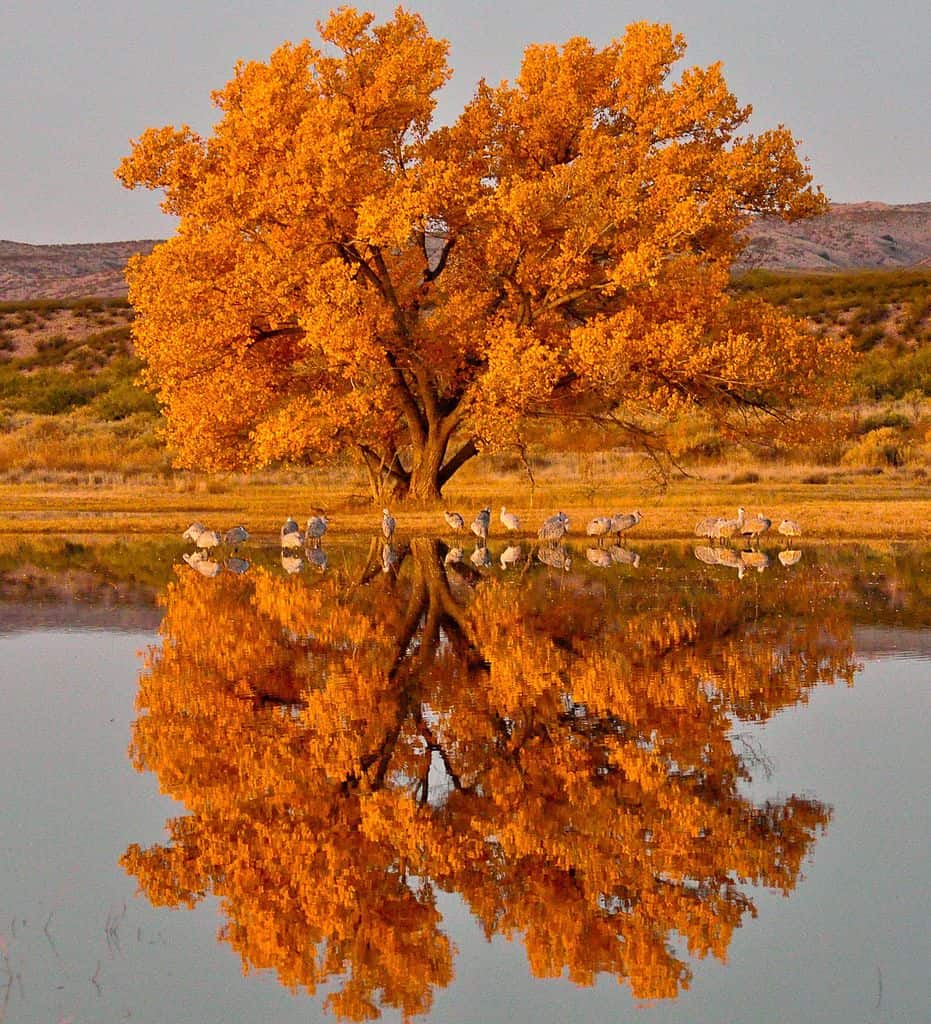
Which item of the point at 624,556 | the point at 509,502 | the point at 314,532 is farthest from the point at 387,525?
the point at 509,502

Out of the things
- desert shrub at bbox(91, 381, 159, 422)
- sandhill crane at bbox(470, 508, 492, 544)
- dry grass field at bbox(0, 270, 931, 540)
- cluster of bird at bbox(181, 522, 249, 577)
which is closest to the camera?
cluster of bird at bbox(181, 522, 249, 577)

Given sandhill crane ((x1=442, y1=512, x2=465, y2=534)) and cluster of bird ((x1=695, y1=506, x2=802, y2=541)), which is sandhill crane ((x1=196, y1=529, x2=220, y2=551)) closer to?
sandhill crane ((x1=442, y1=512, x2=465, y2=534))

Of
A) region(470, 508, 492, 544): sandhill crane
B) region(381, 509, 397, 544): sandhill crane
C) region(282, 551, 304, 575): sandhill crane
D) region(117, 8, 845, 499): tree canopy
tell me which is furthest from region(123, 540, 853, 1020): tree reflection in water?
region(117, 8, 845, 499): tree canopy

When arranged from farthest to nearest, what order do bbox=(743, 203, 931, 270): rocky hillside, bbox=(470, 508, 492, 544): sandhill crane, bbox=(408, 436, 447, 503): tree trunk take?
bbox=(743, 203, 931, 270): rocky hillside, bbox=(408, 436, 447, 503): tree trunk, bbox=(470, 508, 492, 544): sandhill crane

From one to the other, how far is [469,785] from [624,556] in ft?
47.2

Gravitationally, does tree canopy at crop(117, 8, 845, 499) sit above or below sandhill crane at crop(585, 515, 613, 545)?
above

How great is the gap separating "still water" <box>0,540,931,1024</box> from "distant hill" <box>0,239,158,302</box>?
396ft

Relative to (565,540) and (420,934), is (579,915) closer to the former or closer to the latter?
(420,934)

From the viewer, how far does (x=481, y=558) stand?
22.6 metres

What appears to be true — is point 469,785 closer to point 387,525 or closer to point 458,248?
point 387,525

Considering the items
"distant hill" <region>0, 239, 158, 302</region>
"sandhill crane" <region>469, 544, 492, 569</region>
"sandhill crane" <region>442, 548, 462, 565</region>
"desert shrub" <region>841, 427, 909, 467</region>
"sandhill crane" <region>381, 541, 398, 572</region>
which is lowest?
"sandhill crane" <region>381, 541, 398, 572</region>

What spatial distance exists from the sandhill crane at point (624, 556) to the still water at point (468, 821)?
662 cm

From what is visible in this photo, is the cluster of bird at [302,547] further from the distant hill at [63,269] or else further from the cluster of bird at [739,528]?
the distant hill at [63,269]

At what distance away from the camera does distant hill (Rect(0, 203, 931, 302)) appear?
14175 cm
